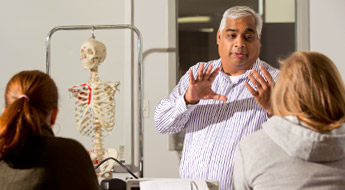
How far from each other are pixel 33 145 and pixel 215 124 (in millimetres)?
1070

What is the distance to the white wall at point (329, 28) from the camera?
3.44 meters

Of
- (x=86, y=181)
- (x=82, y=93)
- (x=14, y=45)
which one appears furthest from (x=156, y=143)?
(x=86, y=181)

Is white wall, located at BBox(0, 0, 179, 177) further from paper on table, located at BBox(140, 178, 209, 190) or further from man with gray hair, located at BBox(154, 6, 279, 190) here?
paper on table, located at BBox(140, 178, 209, 190)

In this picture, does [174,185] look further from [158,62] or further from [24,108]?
[158,62]

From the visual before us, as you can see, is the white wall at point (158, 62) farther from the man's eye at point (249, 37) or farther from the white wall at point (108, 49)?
the man's eye at point (249, 37)

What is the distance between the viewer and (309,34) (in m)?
3.45

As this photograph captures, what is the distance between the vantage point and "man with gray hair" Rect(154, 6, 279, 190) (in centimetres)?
222

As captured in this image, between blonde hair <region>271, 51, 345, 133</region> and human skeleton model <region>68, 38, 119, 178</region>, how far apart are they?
68.7 inches

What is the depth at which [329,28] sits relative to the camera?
11.3 feet

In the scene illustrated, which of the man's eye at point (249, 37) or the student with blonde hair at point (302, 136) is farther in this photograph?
the man's eye at point (249, 37)

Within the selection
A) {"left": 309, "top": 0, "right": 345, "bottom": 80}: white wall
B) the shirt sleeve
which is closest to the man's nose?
the shirt sleeve

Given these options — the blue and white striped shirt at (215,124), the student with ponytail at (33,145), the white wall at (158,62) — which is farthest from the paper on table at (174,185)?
the white wall at (158,62)

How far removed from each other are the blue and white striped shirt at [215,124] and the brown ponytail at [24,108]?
0.80 meters

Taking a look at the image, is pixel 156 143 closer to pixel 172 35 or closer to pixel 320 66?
pixel 172 35
